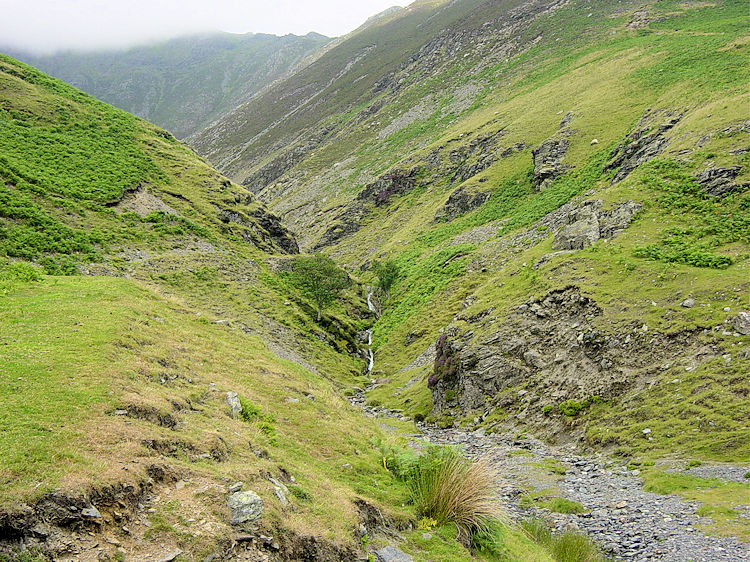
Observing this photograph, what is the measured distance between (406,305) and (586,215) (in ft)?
94.2

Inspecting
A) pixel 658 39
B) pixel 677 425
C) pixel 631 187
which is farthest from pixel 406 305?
pixel 658 39

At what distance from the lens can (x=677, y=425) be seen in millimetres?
19375

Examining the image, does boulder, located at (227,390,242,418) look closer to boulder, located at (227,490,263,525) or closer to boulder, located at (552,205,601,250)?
boulder, located at (227,490,263,525)

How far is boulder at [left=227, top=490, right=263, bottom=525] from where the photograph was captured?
354 inches

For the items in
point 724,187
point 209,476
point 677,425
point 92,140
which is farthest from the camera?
point 92,140

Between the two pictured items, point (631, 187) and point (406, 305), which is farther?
point (406, 305)

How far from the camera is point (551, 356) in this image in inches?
1152

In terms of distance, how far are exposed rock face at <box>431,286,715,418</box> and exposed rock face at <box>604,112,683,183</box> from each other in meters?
24.1

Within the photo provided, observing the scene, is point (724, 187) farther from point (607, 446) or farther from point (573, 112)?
point (573, 112)

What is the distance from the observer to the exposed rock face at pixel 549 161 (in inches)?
2554

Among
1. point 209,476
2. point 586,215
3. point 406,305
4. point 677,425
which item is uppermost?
point 209,476

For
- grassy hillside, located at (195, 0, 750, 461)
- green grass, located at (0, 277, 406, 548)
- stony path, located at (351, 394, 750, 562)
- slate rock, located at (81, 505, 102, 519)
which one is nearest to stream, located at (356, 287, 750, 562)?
stony path, located at (351, 394, 750, 562)

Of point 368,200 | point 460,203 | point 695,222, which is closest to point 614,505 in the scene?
point 695,222

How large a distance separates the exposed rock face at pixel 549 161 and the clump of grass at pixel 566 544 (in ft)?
192
